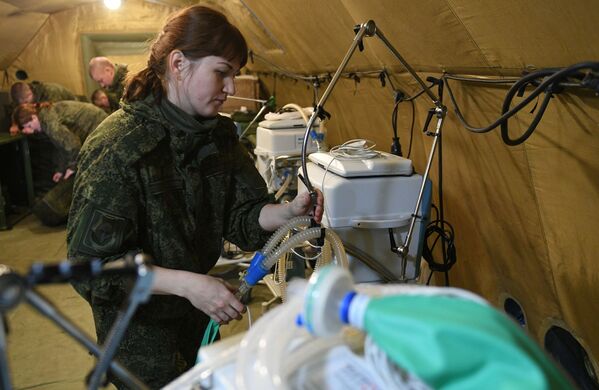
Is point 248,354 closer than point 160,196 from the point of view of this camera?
Yes

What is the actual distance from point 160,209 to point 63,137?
12.3ft

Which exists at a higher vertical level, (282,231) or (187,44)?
(187,44)

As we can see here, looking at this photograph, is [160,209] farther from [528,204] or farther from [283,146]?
[283,146]

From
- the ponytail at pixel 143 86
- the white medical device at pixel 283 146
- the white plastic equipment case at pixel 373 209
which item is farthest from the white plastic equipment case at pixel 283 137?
Result: the ponytail at pixel 143 86

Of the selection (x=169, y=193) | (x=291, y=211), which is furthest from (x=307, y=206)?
(x=169, y=193)

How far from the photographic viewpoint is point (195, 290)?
1.03 meters

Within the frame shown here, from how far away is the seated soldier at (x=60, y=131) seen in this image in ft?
14.6

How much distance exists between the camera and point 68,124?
181 inches

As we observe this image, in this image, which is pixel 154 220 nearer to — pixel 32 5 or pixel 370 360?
pixel 370 360

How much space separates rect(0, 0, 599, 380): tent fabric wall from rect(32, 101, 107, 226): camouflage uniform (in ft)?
8.77

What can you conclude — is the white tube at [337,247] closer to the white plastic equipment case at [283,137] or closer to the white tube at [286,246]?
the white tube at [286,246]

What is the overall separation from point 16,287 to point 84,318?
261 cm

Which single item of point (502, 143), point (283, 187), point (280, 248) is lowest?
point (283, 187)

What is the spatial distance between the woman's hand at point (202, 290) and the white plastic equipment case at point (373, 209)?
1.83 feet
